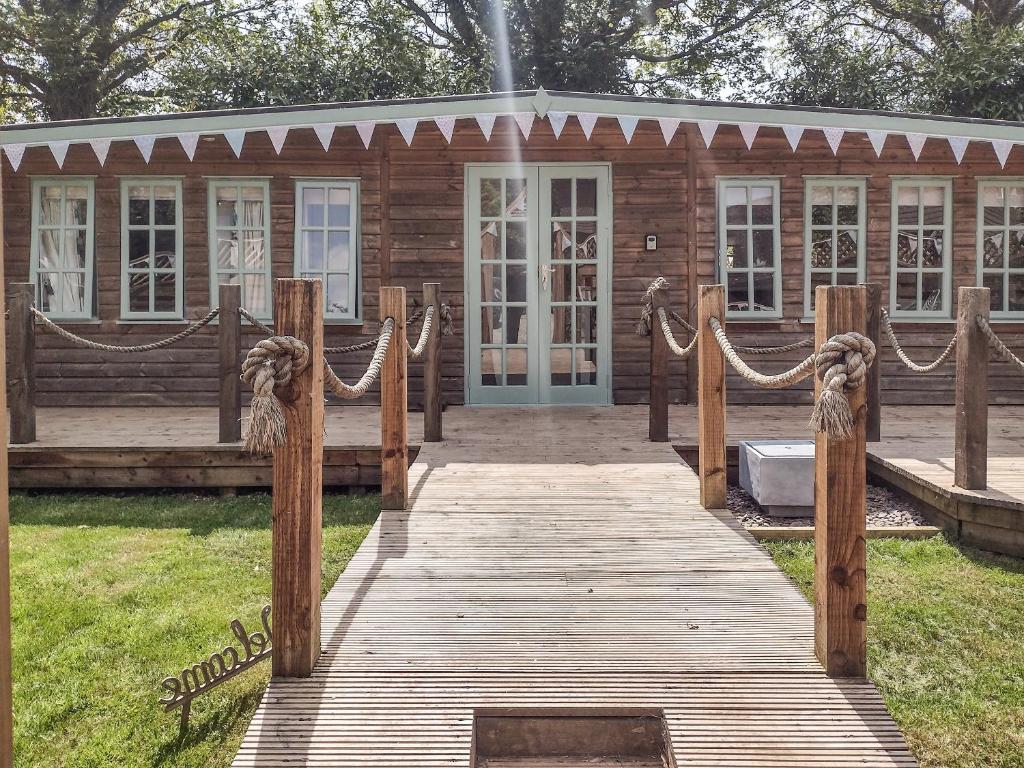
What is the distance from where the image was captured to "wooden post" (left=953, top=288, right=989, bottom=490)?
3807 mm

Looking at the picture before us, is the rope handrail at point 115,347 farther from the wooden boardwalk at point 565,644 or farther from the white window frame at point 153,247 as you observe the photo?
the white window frame at point 153,247

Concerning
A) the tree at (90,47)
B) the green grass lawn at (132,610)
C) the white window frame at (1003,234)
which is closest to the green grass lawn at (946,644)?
Answer: the green grass lawn at (132,610)

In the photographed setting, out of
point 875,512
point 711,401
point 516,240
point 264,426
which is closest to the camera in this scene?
point 264,426

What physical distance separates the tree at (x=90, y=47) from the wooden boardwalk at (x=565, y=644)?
1606 centimetres

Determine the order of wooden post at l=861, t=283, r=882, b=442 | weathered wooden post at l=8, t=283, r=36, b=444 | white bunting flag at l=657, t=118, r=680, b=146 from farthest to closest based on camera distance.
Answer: white bunting flag at l=657, t=118, r=680, b=146 → wooden post at l=861, t=283, r=882, b=442 → weathered wooden post at l=8, t=283, r=36, b=444

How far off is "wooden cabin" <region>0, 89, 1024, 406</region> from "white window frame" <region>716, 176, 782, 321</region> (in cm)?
2

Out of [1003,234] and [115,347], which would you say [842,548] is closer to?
[115,347]

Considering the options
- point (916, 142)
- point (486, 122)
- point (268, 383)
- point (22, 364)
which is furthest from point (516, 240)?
point (268, 383)

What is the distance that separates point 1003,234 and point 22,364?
8.18 meters


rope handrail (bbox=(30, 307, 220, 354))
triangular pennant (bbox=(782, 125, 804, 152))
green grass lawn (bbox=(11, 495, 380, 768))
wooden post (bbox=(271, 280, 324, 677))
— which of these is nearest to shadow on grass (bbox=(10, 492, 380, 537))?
green grass lawn (bbox=(11, 495, 380, 768))

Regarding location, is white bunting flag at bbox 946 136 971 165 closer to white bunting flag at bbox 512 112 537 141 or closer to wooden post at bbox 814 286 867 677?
white bunting flag at bbox 512 112 537 141

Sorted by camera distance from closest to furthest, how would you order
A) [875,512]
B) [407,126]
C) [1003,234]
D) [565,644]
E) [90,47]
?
[565,644] < [875,512] < [407,126] < [1003,234] < [90,47]

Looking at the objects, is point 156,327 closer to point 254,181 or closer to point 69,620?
point 254,181

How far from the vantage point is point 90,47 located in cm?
1666
